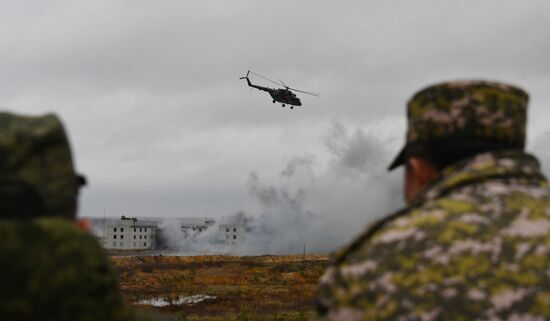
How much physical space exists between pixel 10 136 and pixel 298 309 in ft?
108

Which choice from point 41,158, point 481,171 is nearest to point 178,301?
point 481,171

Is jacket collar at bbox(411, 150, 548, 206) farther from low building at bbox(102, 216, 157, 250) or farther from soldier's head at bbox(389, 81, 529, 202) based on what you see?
low building at bbox(102, 216, 157, 250)

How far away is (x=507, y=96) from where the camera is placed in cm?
263

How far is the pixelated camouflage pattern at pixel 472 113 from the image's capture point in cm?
258

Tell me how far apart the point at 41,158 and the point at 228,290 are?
44409mm

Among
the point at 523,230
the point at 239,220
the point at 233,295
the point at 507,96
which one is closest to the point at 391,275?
the point at 523,230

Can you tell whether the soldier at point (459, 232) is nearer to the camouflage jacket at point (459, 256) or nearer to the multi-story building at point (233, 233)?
the camouflage jacket at point (459, 256)

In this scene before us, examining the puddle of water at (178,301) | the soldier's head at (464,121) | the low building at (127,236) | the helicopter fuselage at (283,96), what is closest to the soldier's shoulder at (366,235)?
the soldier's head at (464,121)

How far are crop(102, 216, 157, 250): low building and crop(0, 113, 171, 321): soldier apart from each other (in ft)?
366

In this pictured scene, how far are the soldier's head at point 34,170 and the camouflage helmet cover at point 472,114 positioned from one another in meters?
1.46

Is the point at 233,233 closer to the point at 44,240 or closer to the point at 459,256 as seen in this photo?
the point at 459,256

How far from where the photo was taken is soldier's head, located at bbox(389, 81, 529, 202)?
2.58 m

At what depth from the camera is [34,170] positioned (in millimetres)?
1887

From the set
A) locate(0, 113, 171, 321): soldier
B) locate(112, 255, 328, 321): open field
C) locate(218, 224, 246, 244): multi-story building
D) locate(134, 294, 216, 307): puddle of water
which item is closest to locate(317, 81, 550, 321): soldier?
locate(0, 113, 171, 321): soldier
